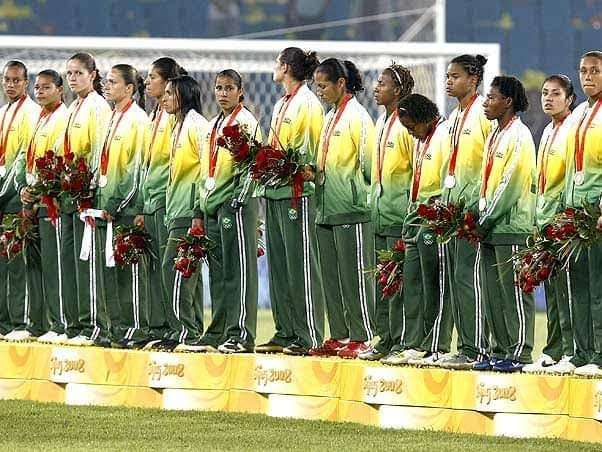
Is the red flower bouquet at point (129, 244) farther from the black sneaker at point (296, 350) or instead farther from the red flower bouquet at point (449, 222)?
the red flower bouquet at point (449, 222)

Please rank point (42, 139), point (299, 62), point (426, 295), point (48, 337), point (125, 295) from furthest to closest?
1. point (42, 139)
2. point (48, 337)
3. point (125, 295)
4. point (299, 62)
5. point (426, 295)

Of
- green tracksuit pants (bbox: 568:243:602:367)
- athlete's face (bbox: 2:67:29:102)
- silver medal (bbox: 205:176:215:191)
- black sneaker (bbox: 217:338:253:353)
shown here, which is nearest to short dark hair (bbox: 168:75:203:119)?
silver medal (bbox: 205:176:215:191)

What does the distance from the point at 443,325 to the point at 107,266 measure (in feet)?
8.33

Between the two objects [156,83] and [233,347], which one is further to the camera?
[156,83]

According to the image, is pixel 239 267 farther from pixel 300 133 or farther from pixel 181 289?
pixel 300 133

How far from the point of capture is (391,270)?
10.6 meters

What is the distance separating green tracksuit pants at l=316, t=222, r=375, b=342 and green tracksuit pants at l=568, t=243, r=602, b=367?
149cm

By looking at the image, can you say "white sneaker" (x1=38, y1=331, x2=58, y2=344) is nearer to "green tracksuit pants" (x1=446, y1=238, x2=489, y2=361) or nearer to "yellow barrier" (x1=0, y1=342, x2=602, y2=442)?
"yellow barrier" (x1=0, y1=342, x2=602, y2=442)

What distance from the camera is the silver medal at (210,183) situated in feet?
37.0

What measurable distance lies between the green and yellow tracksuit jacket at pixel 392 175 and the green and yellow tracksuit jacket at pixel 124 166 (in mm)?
1851

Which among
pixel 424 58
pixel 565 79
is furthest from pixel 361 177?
pixel 424 58

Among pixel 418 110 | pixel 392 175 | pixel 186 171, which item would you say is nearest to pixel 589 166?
pixel 418 110

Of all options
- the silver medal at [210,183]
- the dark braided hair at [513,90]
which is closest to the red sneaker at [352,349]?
the silver medal at [210,183]

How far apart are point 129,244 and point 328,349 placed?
5.18 ft
